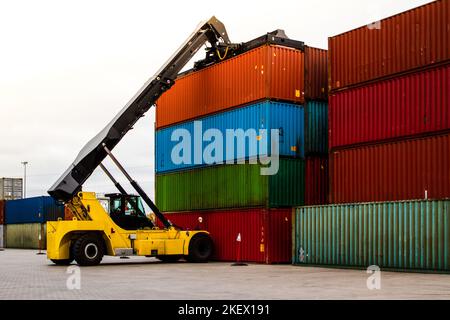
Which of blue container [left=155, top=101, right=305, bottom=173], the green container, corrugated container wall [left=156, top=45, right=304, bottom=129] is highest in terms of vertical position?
corrugated container wall [left=156, top=45, right=304, bottom=129]

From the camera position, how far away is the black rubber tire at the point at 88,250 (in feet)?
77.9

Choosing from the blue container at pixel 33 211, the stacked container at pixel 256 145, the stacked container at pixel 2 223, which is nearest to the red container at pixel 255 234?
the stacked container at pixel 256 145

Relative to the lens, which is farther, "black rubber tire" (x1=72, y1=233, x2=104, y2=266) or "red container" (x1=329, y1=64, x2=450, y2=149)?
"black rubber tire" (x1=72, y1=233, x2=104, y2=266)

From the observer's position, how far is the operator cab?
2556cm

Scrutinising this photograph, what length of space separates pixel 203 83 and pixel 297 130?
17.8 ft

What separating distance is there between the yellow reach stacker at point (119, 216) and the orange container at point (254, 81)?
53.1 inches

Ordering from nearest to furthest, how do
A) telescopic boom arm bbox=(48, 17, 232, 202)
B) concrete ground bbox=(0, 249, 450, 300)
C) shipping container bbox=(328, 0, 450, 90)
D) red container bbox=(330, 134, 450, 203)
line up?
concrete ground bbox=(0, 249, 450, 300) < red container bbox=(330, 134, 450, 203) < shipping container bbox=(328, 0, 450, 90) < telescopic boom arm bbox=(48, 17, 232, 202)

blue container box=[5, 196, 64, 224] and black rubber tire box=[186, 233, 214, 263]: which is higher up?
blue container box=[5, 196, 64, 224]

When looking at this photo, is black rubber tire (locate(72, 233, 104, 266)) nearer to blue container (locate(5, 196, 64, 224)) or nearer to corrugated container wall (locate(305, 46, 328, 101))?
corrugated container wall (locate(305, 46, 328, 101))

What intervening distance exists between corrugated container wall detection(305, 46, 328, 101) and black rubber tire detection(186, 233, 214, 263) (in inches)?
289

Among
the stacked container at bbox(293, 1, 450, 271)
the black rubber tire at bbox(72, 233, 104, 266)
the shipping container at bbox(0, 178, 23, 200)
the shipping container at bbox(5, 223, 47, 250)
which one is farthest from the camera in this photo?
the shipping container at bbox(0, 178, 23, 200)

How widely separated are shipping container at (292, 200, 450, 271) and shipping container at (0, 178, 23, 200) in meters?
58.9

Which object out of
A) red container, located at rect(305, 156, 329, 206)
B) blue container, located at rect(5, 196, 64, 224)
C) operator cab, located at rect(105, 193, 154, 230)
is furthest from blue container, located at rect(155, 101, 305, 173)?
blue container, located at rect(5, 196, 64, 224)
